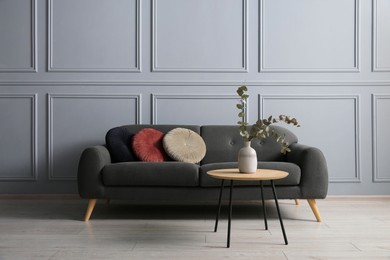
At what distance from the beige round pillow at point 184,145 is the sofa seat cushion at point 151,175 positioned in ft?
1.36

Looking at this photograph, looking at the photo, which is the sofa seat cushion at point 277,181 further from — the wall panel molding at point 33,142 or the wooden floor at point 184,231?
the wall panel molding at point 33,142

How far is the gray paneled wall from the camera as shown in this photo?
4.58 m

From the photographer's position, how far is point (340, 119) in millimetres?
4582

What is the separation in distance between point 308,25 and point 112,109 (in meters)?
1.98

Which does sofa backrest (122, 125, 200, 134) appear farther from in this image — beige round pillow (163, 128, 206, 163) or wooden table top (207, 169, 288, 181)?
wooden table top (207, 169, 288, 181)

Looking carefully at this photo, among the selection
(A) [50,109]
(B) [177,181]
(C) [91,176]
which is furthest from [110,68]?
(B) [177,181]

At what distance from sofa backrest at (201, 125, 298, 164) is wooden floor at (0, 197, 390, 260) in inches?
17.1

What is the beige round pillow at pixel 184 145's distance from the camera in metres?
4.02

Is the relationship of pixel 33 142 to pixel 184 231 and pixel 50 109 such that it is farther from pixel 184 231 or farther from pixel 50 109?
pixel 184 231

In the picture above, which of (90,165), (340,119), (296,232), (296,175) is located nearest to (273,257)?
(296,232)

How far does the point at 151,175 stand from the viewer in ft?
11.8

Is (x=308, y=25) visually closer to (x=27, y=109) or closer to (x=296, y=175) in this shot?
(x=296, y=175)

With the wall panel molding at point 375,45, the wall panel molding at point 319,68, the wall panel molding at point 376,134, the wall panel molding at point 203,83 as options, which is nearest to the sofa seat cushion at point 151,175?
the wall panel molding at point 203,83

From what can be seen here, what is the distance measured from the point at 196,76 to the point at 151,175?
136 cm
